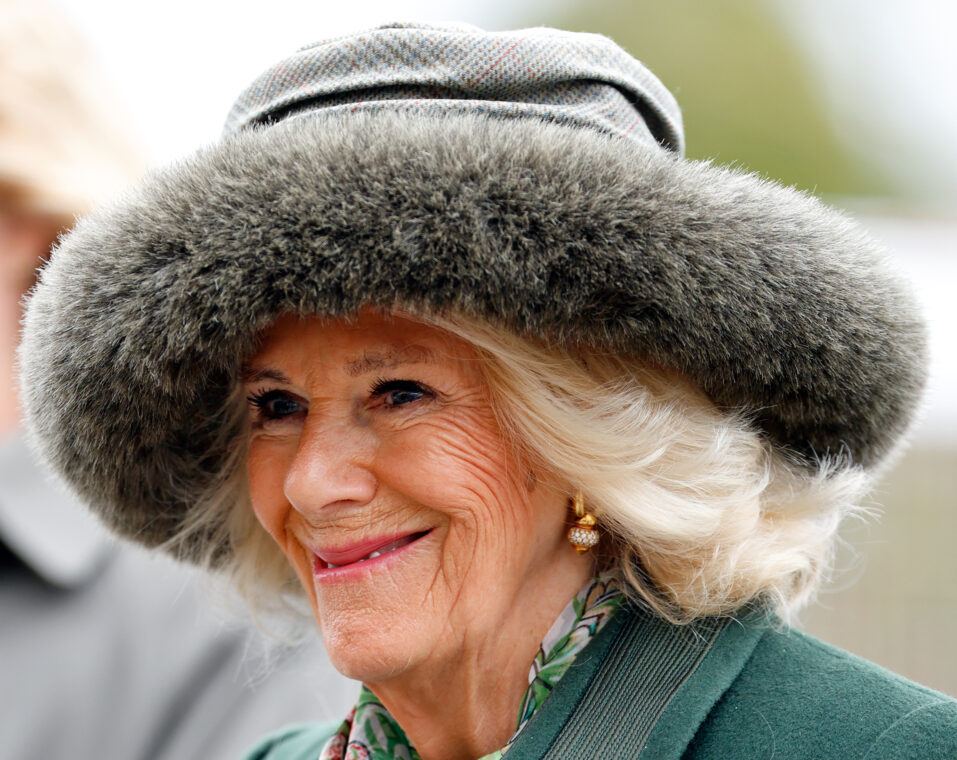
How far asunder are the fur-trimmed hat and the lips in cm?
45

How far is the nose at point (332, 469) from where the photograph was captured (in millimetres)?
2090

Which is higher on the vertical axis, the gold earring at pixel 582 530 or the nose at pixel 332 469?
the nose at pixel 332 469

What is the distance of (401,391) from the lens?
2111mm

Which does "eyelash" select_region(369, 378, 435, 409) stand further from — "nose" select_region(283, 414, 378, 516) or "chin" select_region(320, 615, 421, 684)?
"chin" select_region(320, 615, 421, 684)

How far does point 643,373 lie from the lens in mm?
2088

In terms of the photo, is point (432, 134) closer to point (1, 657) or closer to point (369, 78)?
point (369, 78)

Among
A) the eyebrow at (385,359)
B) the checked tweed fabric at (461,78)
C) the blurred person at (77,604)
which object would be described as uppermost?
the checked tweed fabric at (461,78)

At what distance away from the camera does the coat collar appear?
10.5ft

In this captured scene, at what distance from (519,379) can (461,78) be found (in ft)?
1.93

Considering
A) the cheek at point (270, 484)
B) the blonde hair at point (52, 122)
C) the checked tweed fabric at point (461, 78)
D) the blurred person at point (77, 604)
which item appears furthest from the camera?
the blonde hair at point (52, 122)

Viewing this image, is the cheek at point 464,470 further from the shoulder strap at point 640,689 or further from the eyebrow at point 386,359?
the shoulder strap at point 640,689

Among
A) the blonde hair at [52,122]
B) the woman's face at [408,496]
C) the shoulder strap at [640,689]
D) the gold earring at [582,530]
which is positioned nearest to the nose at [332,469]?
the woman's face at [408,496]

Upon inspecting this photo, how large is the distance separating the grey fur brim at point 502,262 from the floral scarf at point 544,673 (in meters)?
0.49

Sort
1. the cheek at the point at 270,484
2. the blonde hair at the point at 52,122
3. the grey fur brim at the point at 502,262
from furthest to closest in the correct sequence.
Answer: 1. the blonde hair at the point at 52,122
2. the cheek at the point at 270,484
3. the grey fur brim at the point at 502,262
